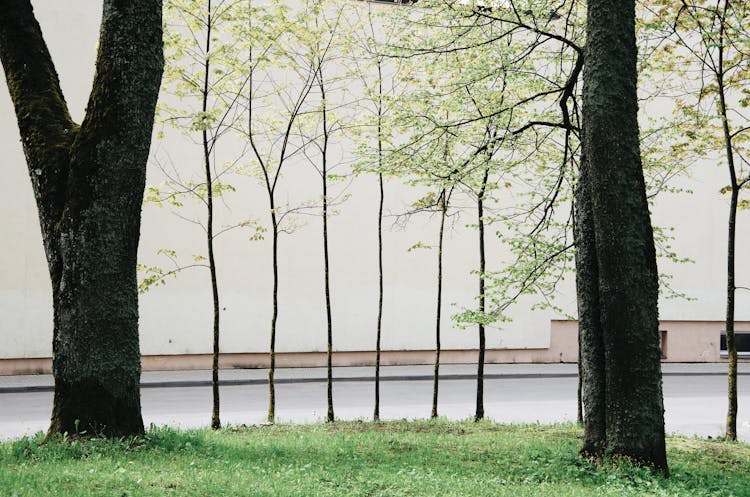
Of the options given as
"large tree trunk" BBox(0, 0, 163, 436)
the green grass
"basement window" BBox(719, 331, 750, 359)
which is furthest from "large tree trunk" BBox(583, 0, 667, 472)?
"basement window" BBox(719, 331, 750, 359)

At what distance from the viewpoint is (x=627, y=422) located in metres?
7.66

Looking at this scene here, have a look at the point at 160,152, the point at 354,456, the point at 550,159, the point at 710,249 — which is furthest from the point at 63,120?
the point at 710,249

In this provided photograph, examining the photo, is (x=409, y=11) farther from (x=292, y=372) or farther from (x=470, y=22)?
(x=292, y=372)

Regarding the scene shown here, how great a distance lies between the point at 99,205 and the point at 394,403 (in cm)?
1119

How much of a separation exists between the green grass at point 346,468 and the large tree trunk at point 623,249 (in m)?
0.55

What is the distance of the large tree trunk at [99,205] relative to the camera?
7277mm

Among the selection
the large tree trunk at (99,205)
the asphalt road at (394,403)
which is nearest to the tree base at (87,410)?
the large tree trunk at (99,205)

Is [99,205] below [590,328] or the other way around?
the other way around

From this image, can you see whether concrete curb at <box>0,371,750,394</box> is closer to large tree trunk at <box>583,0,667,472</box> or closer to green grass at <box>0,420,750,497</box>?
green grass at <box>0,420,750,497</box>

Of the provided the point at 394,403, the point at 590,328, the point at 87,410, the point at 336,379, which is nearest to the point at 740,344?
the point at 336,379

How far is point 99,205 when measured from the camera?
7340mm

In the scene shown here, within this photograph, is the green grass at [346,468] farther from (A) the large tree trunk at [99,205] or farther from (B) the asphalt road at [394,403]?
(B) the asphalt road at [394,403]

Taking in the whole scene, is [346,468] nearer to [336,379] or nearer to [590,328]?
[590,328]

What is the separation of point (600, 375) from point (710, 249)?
2285 centimetres
